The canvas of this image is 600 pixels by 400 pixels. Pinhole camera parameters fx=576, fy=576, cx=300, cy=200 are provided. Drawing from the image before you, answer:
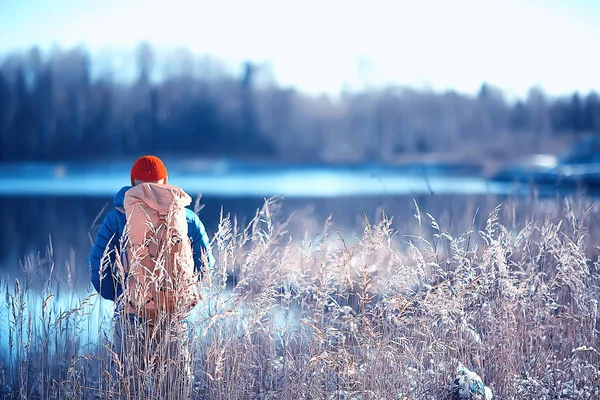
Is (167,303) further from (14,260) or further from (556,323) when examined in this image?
(14,260)

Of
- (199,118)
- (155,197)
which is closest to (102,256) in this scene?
(155,197)

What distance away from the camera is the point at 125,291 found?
2.71 m

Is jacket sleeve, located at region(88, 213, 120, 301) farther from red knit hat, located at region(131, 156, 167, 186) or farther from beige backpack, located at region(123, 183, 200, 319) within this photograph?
red knit hat, located at region(131, 156, 167, 186)

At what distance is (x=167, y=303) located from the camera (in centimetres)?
282

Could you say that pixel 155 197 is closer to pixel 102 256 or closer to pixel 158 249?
pixel 158 249

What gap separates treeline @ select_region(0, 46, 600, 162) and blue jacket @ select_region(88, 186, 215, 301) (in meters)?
33.4

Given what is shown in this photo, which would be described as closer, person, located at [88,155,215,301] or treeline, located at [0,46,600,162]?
person, located at [88,155,215,301]

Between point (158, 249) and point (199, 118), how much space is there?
38.0 metres

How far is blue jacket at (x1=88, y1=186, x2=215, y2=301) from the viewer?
2.87 metres

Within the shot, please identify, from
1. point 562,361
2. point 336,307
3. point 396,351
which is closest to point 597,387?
point 562,361

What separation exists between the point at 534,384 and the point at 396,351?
84cm

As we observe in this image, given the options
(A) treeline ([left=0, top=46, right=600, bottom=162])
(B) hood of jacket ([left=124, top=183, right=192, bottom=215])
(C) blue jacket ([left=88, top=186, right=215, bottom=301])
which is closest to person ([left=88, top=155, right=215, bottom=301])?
(C) blue jacket ([left=88, top=186, right=215, bottom=301])

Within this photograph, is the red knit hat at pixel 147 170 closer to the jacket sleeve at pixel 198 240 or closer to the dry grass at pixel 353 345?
the jacket sleeve at pixel 198 240

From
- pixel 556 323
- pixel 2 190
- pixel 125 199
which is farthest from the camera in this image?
pixel 2 190
